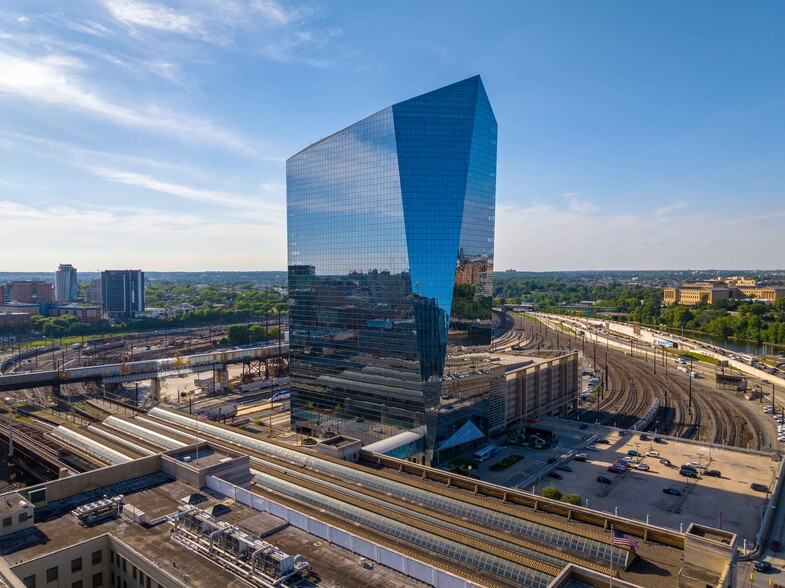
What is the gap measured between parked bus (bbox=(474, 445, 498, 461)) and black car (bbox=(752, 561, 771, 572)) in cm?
3997

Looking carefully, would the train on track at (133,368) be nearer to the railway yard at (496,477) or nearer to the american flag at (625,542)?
the railway yard at (496,477)

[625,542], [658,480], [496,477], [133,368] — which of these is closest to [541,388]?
[658,480]

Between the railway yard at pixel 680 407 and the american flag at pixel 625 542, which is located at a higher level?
the american flag at pixel 625 542

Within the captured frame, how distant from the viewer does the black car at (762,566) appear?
174 ft

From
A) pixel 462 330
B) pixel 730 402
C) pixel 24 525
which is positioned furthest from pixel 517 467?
pixel 730 402

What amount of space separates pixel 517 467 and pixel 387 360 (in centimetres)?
2735

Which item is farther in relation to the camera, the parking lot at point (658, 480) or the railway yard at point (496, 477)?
the parking lot at point (658, 480)

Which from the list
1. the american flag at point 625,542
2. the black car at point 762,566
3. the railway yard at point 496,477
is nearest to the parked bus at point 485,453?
the railway yard at point 496,477

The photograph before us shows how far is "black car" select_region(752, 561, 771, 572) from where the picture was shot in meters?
53.1

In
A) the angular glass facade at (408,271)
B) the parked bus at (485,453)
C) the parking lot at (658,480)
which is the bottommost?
the parking lot at (658,480)

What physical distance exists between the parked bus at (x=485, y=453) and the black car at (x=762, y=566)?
131 feet

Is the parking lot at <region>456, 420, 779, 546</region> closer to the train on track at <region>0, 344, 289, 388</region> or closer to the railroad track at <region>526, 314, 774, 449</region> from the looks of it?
the railroad track at <region>526, 314, 774, 449</region>

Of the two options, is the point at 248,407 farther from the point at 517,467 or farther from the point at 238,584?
the point at 238,584

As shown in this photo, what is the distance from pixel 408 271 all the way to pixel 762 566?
56.2 meters
